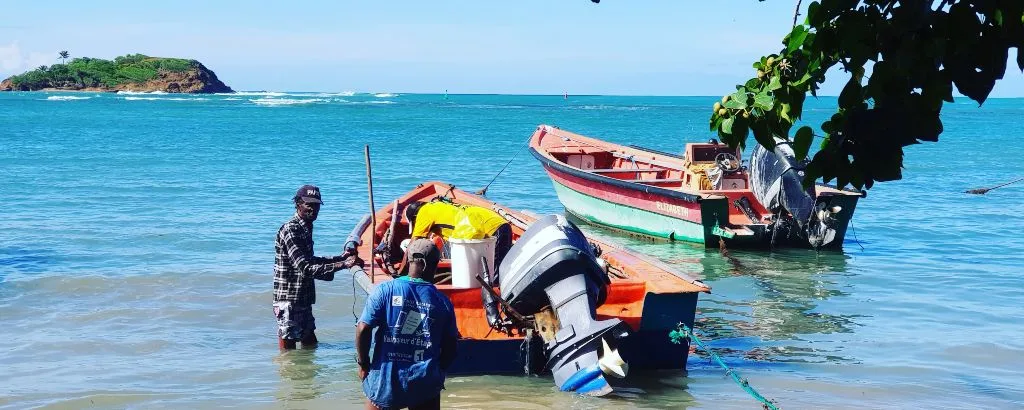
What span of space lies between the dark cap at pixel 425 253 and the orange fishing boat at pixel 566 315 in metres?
2.61

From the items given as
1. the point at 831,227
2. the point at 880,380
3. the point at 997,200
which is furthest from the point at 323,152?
the point at 880,380

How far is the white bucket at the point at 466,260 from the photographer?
867 centimetres

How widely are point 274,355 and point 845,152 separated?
6.76 m

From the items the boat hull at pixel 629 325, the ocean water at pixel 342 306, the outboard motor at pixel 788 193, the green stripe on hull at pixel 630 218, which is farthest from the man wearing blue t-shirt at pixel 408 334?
the green stripe on hull at pixel 630 218

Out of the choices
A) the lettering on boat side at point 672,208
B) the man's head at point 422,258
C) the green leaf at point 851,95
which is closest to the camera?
the green leaf at point 851,95

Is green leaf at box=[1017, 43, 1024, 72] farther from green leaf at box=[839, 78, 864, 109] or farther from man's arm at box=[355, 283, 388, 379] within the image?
man's arm at box=[355, 283, 388, 379]

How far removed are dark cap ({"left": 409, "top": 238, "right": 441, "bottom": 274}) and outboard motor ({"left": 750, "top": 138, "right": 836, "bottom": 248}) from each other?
10455 millimetres

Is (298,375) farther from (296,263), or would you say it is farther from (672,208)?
(672,208)

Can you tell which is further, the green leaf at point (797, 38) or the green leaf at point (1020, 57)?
the green leaf at point (797, 38)

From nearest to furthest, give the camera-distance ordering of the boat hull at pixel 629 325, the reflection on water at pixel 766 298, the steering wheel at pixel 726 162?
the boat hull at pixel 629 325 < the reflection on water at pixel 766 298 < the steering wheel at pixel 726 162

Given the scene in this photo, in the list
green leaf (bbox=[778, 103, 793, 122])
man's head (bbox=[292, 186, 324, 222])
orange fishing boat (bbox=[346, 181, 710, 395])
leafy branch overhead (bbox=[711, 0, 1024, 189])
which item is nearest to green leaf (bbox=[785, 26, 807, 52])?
leafy branch overhead (bbox=[711, 0, 1024, 189])

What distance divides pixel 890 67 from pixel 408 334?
2520mm

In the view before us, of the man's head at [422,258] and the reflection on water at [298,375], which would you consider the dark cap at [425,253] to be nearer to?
the man's head at [422,258]

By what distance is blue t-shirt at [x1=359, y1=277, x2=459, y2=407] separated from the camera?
4.88 metres
